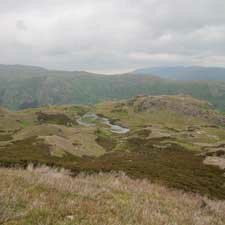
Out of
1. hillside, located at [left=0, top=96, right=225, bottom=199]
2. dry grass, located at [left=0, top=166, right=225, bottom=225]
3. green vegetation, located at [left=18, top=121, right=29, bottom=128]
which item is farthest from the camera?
green vegetation, located at [left=18, top=121, right=29, bottom=128]

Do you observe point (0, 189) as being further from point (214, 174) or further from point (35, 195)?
point (214, 174)

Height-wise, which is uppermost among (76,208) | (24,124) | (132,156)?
(76,208)

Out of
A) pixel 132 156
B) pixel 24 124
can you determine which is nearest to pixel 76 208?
pixel 132 156

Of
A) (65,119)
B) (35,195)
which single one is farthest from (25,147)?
(65,119)

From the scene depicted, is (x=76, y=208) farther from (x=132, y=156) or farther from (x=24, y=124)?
(x=24, y=124)

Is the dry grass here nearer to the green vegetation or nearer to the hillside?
the hillside

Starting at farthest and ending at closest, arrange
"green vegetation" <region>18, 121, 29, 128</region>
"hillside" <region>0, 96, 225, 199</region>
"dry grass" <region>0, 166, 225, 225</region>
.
A: 1. "green vegetation" <region>18, 121, 29, 128</region>
2. "hillside" <region>0, 96, 225, 199</region>
3. "dry grass" <region>0, 166, 225, 225</region>

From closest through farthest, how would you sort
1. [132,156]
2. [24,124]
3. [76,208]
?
[76,208], [132,156], [24,124]

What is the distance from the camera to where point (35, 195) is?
911cm

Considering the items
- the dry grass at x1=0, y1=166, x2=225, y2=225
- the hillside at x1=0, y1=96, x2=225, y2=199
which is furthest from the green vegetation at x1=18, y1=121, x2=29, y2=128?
the dry grass at x1=0, y1=166, x2=225, y2=225

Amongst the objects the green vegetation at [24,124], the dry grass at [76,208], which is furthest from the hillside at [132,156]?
the green vegetation at [24,124]

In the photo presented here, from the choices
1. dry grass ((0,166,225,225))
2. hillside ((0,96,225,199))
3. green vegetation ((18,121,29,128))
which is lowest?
green vegetation ((18,121,29,128))

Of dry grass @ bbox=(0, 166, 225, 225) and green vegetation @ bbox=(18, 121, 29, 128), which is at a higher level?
dry grass @ bbox=(0, 166, 225, 225)

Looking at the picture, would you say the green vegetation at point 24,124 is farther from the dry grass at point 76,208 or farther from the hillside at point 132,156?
the dry grass at point 76,208
